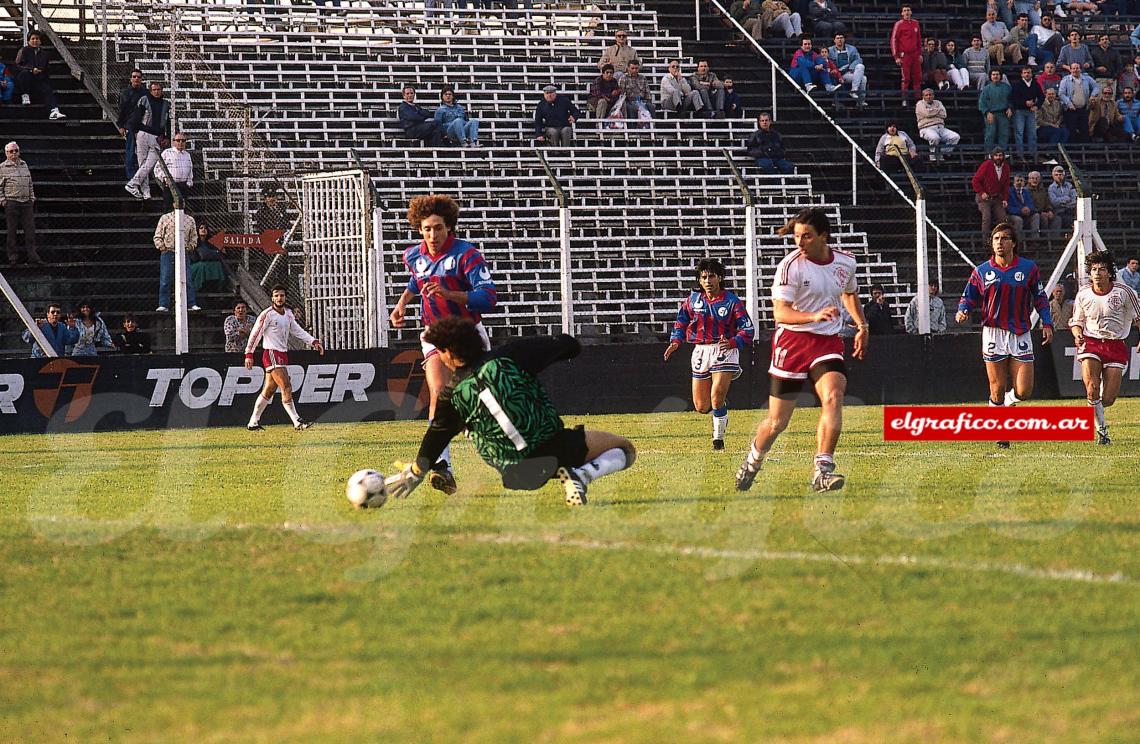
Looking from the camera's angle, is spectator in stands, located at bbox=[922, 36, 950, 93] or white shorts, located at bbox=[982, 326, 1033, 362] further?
spectator in stands, located at bbox=[922, 36, 950, 93]

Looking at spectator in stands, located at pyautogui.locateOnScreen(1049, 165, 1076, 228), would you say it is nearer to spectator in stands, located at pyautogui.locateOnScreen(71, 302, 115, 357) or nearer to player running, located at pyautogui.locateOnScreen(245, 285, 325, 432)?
player running, located at pyautogui.locateOnScreen(245, 285, 325, 432)

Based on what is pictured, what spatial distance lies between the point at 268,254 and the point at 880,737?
70.3 ft

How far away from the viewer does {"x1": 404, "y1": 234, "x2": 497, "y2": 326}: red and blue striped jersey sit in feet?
37.2

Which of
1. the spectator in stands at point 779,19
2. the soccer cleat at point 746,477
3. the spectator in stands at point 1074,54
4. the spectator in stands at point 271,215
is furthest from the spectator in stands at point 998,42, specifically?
the soccer cleat at point 746,477

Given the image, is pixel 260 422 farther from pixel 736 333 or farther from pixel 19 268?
pixel 736 333

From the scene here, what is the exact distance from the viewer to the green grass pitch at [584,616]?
4.73 metres

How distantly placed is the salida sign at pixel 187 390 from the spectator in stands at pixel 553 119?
7.45 meters

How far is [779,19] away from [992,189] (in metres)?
7.41

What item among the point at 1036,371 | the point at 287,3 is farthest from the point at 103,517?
the point at 287,3

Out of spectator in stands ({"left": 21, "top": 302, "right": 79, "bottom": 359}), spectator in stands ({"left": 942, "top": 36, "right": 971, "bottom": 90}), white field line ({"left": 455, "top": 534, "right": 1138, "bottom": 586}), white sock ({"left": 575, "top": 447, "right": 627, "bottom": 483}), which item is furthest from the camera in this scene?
spectator in stands ({"left": 942, "top": 36, "right": 971, "bottom": 90})

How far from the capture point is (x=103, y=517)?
33.1ft

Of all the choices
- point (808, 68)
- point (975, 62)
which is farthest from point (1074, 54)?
point (808, 68)

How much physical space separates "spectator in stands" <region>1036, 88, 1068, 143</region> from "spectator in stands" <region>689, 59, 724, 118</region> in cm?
620

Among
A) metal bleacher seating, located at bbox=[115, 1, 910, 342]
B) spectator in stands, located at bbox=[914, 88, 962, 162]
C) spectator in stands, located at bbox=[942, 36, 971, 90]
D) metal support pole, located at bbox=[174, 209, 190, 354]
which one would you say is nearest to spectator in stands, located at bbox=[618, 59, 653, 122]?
metal bleacher seating, located at bbox=[115, 1, 910, 342]
